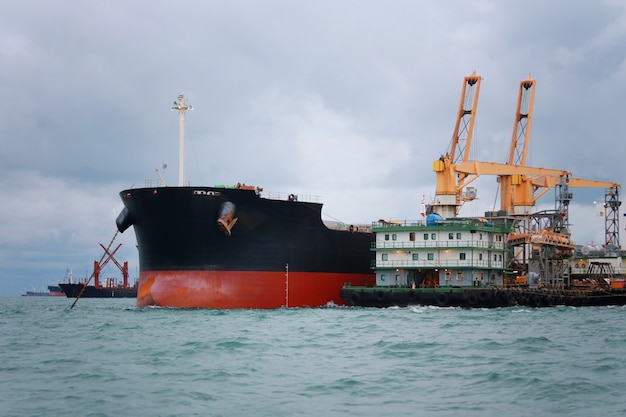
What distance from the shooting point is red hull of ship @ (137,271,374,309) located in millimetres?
46625

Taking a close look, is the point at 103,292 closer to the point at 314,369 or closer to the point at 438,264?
the point at 438,264

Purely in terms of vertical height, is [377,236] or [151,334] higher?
[377,236]

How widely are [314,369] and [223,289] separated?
24944 mm

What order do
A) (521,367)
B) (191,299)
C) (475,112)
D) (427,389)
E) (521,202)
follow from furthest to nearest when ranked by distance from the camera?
(521,202)
(475,112)
(191,299)
(521,367)
(427,389)

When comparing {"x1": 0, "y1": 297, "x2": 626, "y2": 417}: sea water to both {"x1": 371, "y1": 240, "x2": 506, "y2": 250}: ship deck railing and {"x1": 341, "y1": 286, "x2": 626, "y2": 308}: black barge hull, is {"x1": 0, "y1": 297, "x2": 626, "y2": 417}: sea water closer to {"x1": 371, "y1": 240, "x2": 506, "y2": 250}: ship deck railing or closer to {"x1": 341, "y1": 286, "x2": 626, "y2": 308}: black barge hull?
{"x1": 341, "y1": 286, "x2": 626, "y2": 308}: black barge hull

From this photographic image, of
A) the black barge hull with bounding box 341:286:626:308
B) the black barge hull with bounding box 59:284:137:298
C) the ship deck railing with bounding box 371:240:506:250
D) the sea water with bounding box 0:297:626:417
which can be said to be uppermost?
the ship deck railing with bounding box 371:240:506:250

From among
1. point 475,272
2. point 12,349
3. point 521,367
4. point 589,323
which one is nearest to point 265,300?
point 475,272

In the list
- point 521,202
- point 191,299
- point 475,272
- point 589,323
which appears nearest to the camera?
point 589,323

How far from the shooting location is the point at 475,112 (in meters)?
62.7

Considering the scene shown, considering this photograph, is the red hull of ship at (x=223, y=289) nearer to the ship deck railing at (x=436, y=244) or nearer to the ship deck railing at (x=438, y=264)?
the ship deck railing at (x=438, y=264)

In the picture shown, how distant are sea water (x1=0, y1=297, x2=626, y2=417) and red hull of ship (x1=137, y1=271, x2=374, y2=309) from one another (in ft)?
33.6

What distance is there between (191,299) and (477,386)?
95.5ft

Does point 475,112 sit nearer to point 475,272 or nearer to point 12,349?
point 475,272

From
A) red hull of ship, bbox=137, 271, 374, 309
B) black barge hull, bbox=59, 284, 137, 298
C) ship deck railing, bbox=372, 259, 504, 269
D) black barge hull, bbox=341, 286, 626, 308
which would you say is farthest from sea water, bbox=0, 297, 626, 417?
black barge hull, bbox=59, 284, 137, 298
